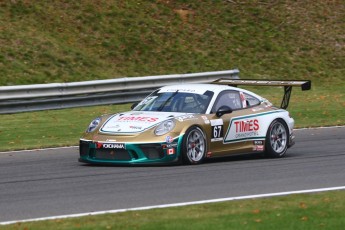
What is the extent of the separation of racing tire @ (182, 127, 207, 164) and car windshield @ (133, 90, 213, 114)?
1.97ft

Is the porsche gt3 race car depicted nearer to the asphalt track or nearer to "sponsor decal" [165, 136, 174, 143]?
"sponsor decal" [165, 136, 174, 143]

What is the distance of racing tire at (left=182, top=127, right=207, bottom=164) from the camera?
1402 cm

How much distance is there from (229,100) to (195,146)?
4.75 ft

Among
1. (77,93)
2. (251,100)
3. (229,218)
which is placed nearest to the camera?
(229,218)

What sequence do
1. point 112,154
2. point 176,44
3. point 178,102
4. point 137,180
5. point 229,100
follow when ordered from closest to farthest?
1. point 137,180
2. point 112,154
3. point 178,102
4. point 229,100
5. point 176,44

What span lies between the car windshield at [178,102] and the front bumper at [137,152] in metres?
1.06

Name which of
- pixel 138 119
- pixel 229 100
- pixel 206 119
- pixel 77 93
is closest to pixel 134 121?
pixel 138 119

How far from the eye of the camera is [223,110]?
14.8m

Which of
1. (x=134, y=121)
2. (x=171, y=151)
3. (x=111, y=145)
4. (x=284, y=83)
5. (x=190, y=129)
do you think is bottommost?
(x=171, y=151)

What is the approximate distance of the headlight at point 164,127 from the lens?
548 inches

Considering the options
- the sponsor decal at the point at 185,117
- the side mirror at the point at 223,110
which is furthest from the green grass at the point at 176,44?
the sponsor decal at the point at 185,117

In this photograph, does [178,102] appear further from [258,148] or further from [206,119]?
[258,148]

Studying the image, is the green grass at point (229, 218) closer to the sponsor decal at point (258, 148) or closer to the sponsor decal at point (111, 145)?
the sponsor decal at point (111, 145)

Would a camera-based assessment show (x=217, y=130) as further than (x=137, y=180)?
Yes
